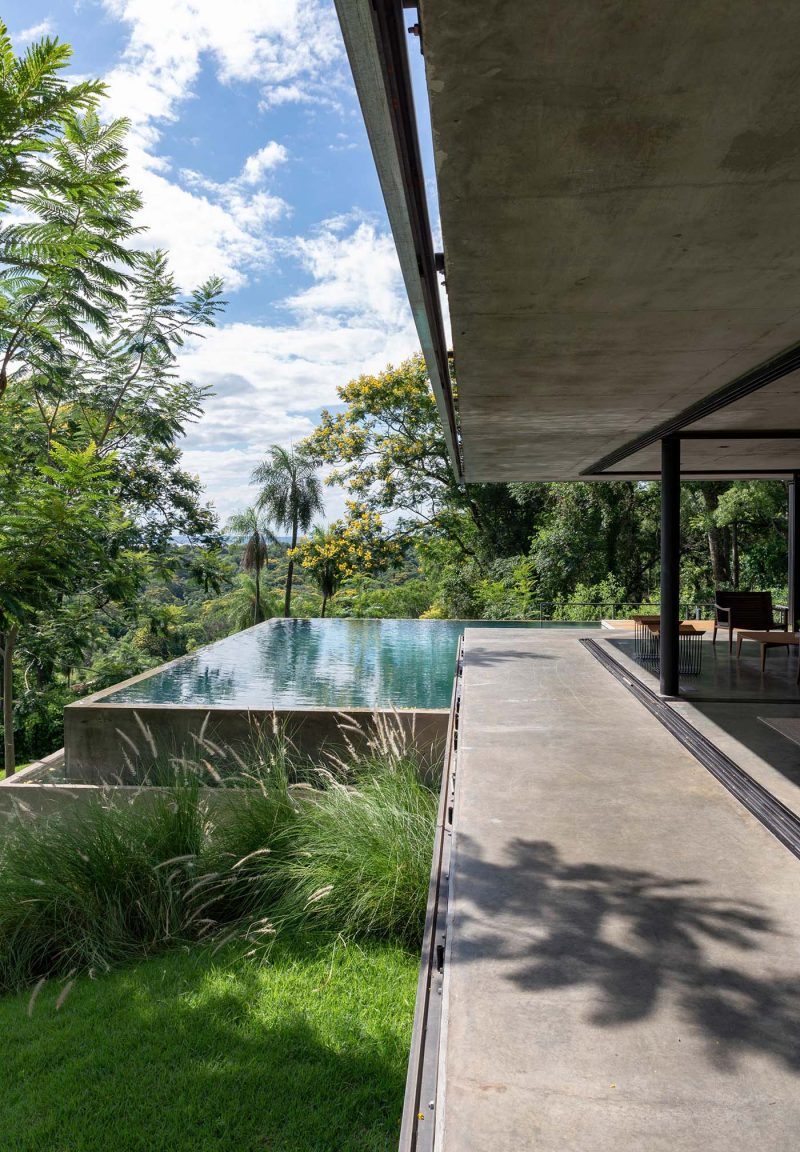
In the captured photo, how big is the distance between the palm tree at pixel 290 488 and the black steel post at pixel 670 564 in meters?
16.8

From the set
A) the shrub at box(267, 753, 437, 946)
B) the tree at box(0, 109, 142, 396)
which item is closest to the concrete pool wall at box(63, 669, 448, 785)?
the shrub at box(267, 753, 437, 946)

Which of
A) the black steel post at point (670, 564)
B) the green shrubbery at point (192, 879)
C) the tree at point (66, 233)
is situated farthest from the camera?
the black steel post at point (670, 564)

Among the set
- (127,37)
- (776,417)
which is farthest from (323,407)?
(776,417)

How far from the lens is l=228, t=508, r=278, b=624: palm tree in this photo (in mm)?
23844

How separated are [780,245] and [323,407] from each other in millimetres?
19506

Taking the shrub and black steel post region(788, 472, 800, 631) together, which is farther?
black steel post region(788, 472, 800, 631)

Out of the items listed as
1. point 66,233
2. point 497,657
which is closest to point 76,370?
point 66,233

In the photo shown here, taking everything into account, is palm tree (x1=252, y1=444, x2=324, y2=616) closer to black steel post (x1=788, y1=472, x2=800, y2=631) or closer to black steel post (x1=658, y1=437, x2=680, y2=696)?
black steel post (x1=788, y1=472, x2=800, y2=631)

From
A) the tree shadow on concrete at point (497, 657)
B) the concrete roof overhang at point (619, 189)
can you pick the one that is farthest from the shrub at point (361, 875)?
the tree shadow on concrete at point (497, 657)

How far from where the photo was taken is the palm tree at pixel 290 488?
22.7m

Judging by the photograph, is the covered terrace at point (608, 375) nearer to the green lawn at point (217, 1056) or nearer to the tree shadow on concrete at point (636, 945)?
the tree shadow on concrete at point (636, 945)

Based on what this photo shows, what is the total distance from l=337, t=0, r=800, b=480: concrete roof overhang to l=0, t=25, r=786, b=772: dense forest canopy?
2460 mm

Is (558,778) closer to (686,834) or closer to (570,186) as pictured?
(686,834)

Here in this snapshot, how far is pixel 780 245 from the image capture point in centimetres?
271
